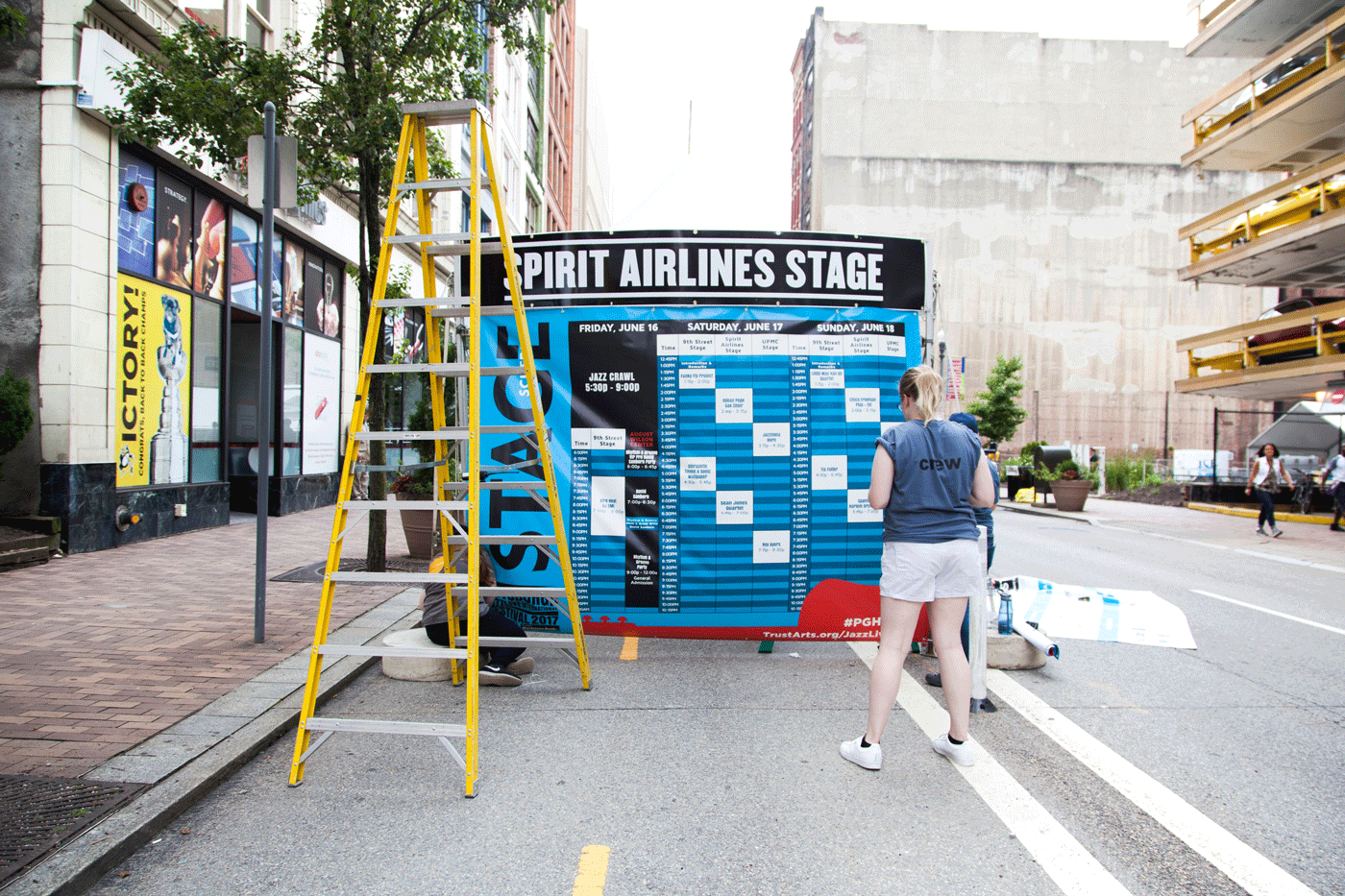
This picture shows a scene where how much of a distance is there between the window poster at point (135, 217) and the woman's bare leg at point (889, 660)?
1014 centimetres

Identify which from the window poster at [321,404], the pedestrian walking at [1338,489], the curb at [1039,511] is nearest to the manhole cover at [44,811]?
the window poster at [321,404]

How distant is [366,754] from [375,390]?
5.03 meters

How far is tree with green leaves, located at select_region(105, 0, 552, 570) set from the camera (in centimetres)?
756

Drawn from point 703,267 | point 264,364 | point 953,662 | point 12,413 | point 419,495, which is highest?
point 703,267

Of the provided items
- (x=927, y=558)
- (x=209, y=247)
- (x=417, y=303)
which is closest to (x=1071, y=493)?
(x=209, y=247)

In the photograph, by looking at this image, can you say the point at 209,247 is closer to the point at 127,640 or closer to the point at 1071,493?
the point at 127,640

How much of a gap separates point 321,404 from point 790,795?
49.4 feet

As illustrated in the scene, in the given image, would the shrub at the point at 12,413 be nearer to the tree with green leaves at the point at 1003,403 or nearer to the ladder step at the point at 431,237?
the ladder step at the point at 431,237

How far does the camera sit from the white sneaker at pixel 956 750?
12.6 feet

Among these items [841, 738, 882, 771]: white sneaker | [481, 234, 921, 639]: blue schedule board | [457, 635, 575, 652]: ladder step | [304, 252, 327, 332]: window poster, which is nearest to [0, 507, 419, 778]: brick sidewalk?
[457, 635, 575, 652]: ladder step

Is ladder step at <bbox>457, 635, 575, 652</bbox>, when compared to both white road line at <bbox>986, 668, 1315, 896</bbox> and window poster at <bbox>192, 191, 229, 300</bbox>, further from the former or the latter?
window poster at <bbox>192, 191, 229, 300</bbox>

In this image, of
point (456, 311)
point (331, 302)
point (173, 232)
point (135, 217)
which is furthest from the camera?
point (331, 302)

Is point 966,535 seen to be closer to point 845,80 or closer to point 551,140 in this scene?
point 551,140

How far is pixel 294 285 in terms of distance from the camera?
50.1 ft
